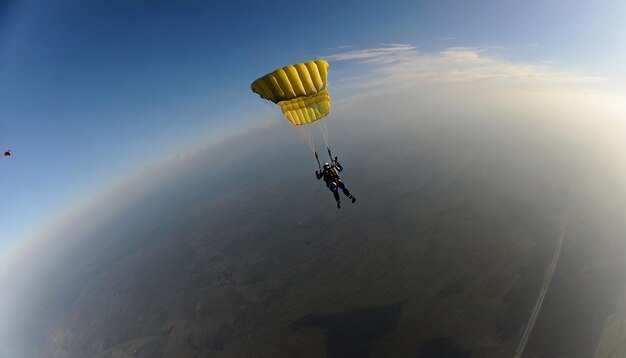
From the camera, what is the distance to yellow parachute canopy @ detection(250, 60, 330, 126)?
46.0 feet

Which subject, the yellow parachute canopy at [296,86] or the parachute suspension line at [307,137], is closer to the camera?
the yellow parachute canopy at [296,86]

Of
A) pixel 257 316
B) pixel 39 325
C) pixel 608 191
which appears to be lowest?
pixel 39 325

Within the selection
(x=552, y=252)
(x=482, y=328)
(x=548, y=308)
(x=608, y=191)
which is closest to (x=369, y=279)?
(x=482, y=328)

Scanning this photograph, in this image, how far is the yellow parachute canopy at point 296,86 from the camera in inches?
552

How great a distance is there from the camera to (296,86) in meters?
14.7

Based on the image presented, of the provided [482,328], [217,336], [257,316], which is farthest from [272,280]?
[482,328]

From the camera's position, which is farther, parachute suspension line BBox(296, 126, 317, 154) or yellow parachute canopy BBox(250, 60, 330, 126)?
parachute suspension line BBox(296, 126, 317, 154)

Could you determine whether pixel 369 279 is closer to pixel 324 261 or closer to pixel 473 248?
pixel 324 261

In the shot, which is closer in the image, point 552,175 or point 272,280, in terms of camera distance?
point 272,280

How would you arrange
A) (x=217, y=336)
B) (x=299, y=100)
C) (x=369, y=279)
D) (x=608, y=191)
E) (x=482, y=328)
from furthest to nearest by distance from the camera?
(x=608, y=191), (x=369, y=279), (x=217, y=336), (x=482, y=328), (x=299, y=100)

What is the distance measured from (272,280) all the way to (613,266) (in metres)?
117

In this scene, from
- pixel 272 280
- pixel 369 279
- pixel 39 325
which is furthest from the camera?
pixel 39 325

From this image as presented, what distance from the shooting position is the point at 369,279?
101312 millimetres

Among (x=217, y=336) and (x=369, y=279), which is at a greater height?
(x=369, y=279)
